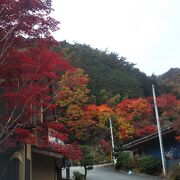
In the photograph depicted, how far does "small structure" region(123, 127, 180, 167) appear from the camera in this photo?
35775 mm

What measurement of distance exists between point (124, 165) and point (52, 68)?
92.3ft

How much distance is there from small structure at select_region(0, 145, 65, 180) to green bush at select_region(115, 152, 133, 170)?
60.1 ft

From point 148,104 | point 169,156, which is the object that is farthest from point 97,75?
point 169,156

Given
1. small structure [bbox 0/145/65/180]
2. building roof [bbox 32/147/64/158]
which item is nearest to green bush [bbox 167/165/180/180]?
small structure [bbox 0/145/65/180]

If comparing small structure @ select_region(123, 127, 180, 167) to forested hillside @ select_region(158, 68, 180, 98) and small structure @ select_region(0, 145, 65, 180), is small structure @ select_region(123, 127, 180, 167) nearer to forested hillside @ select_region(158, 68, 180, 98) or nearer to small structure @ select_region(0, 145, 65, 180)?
small structure @ select_region(0, 145, 65, 180)

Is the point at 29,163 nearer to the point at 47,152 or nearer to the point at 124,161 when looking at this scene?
the point at 47,152

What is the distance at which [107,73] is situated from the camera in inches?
3115

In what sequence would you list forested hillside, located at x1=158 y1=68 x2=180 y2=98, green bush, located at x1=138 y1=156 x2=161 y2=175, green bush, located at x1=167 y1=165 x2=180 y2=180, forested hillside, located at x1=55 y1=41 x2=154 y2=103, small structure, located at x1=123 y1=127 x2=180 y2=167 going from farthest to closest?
forested hillside, located at x1=158 y1=68 x2=180 y2=98
forested hillside, located at x1=55 y1=41 x2=154 y2=103
small structure, located at x1=123 y1=127 x2=180 y2=167
green bush, located at x1=138 y1=156 x2=161 y2=175
green bush, located at x1=167 y1=165 x2=180 y2=180

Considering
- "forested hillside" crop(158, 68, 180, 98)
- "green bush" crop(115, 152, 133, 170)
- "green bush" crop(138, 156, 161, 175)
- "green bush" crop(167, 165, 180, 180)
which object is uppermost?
"forested hillside" crop(158, 68, 180, 98)

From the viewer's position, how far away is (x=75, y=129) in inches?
2131

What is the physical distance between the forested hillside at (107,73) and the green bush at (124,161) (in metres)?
25.9

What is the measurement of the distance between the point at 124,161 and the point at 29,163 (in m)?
24.9

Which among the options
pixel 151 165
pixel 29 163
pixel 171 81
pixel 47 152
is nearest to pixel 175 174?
pixel 151 165

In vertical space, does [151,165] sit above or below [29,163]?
above
